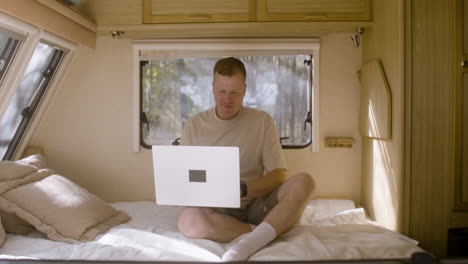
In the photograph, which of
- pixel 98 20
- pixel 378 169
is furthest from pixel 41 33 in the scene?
pixel 378 169

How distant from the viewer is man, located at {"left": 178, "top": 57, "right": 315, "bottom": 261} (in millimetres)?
2086

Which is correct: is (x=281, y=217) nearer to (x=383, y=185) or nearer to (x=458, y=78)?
(x=383, y=185)

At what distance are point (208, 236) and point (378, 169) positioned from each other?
121 centimetres

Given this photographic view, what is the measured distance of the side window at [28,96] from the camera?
2797mm

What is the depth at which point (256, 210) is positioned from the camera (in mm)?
2352

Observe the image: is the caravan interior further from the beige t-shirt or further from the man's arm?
the beige t-shirt

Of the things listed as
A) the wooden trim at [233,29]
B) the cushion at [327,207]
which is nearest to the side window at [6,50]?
the wooden trim at [233,29]

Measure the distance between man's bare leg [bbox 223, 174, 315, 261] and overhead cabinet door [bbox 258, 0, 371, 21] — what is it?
3.72 ft

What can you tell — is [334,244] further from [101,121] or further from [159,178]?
[101,121]

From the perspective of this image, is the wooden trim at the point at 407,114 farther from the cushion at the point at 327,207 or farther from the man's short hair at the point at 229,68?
the man's short hair at the point at 229,68

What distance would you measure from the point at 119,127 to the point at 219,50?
0.89 metres

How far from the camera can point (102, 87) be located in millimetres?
3252

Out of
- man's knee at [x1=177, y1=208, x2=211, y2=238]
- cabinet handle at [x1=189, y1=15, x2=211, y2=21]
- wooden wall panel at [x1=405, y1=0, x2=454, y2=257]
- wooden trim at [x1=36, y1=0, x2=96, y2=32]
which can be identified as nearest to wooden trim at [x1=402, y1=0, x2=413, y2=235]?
wooden wall panel at [x1=405, y1=0, x2=454, y2=257]

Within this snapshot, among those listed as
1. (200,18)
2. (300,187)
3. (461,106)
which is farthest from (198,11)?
(461,106)
